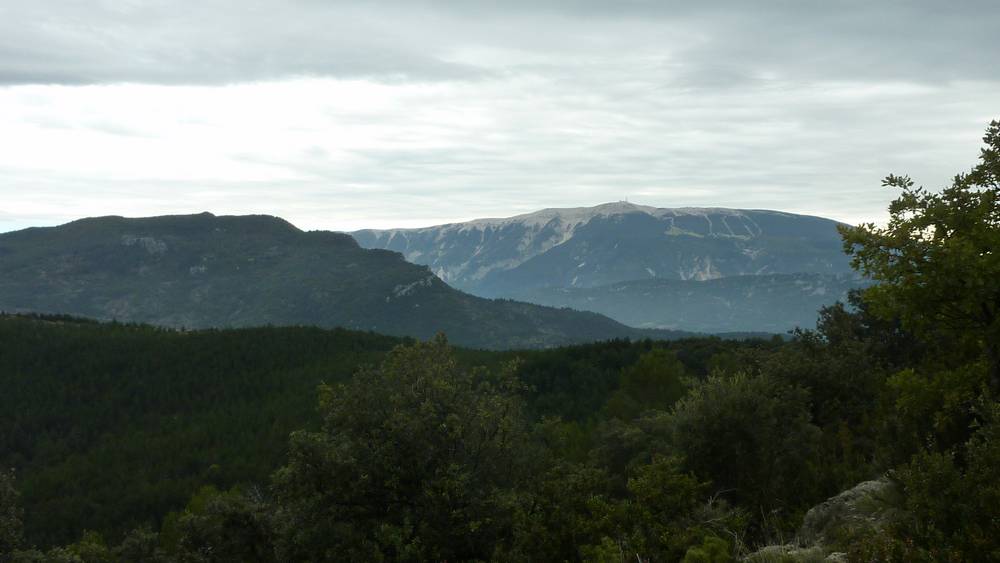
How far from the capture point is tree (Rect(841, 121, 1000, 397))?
19484mm

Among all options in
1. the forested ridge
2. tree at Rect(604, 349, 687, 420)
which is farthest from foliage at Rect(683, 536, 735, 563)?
tree at Rect(604, 349, 687, 420)

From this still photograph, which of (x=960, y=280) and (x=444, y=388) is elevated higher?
(x=960, y=280)

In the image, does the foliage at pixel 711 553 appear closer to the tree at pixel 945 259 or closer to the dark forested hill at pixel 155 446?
the tree at pixel 945 259

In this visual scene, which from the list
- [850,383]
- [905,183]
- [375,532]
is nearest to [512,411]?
[375,532]

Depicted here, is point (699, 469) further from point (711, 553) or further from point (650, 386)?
point (650, 386)

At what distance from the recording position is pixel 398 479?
24422 mm

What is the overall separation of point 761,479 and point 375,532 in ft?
57.0

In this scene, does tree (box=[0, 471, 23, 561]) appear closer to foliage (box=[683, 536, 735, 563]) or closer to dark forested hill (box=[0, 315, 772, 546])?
foliage (box=[683, 536, 735, 563])

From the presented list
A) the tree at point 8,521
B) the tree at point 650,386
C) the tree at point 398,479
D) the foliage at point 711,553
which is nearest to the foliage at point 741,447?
the tree at point 398,479

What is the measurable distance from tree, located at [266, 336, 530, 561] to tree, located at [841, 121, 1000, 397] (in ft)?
45.3

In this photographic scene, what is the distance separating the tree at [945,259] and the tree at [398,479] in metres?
13.8

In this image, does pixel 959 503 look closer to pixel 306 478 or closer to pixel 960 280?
pixel 960 280

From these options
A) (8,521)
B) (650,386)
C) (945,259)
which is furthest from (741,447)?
(650,386)

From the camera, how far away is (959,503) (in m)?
15.0
